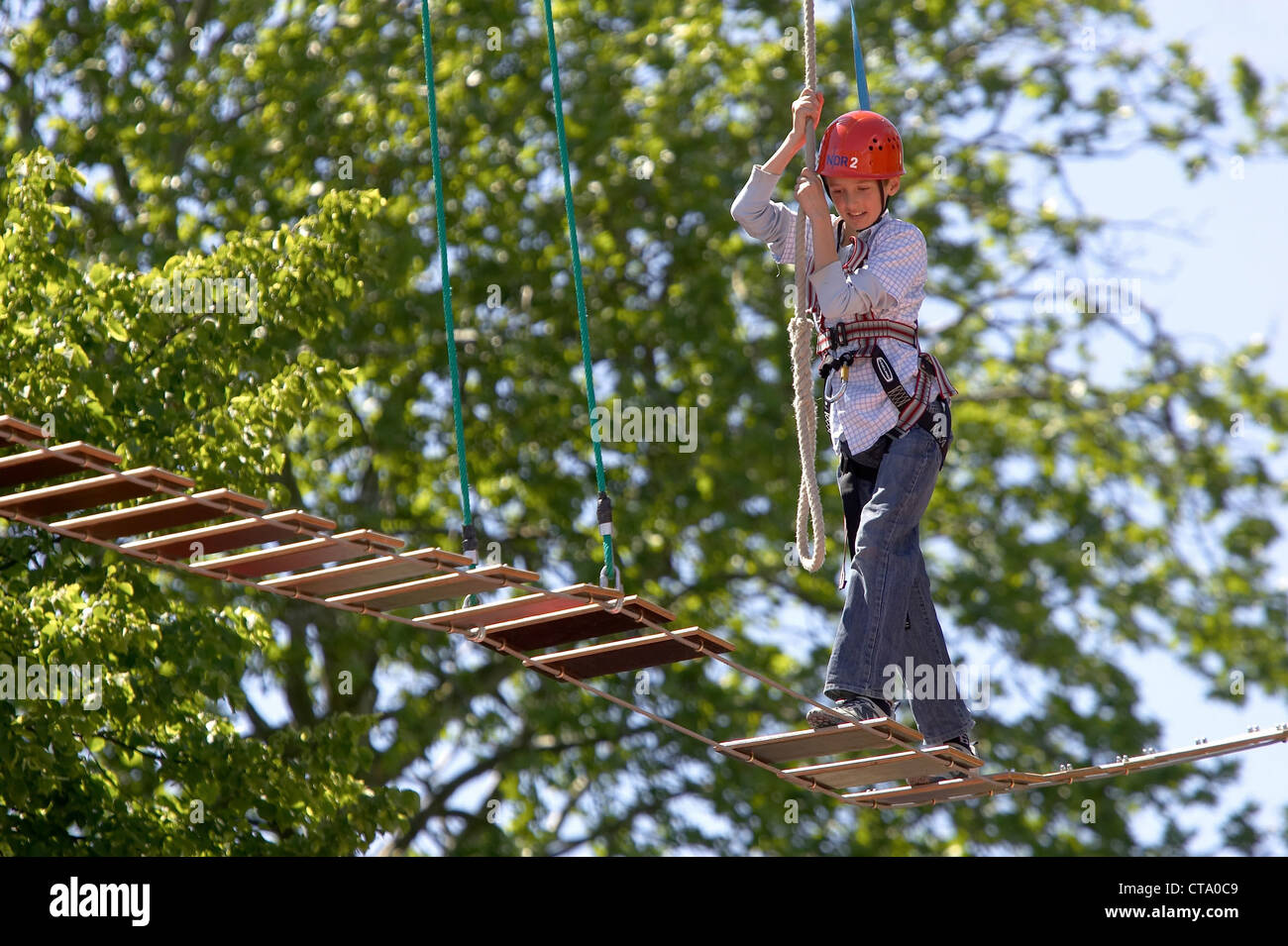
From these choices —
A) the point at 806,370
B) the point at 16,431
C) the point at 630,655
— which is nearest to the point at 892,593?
the point at 806,370

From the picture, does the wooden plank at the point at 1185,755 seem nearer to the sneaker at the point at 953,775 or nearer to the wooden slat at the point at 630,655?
the sneaker at the point at 953,775

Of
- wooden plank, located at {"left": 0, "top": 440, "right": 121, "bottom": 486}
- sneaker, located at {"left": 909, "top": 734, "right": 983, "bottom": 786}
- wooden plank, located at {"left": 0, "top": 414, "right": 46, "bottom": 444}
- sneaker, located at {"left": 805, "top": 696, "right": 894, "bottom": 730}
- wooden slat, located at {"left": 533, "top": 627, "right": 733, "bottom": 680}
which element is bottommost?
sneaker, located at {"left": 909, "top": 734, "right": 983, "bottom": 786}

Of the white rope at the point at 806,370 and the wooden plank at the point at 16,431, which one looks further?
the white rope at the point at 806,370

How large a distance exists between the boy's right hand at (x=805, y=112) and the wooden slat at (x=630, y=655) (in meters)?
1.66

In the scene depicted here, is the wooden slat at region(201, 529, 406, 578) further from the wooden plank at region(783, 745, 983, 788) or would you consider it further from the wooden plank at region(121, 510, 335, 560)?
the wooden plank at region(783, 745, 983, 788)

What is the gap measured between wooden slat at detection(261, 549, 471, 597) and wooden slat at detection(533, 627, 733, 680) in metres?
0.58

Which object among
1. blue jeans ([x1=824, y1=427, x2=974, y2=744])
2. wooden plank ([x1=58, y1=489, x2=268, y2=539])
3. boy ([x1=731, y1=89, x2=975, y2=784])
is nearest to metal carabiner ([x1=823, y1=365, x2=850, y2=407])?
boy ([x1=731, y1=89, x2=975, y2=784])

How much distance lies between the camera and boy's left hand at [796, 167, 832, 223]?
7504mm

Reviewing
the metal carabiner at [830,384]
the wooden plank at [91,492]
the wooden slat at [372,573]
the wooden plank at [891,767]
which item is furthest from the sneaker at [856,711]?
the wooden plank at [91,492]

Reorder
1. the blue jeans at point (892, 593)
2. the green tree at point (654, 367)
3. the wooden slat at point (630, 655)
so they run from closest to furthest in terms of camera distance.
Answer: the wooden slat at point (630, 655), the blue jeans at point (892, 593), the green tree at point (654, 367)

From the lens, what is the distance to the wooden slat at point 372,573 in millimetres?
6914

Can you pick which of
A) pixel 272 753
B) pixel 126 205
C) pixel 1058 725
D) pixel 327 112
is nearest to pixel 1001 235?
pixel 1058 725

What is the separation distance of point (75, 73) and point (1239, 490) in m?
9.66

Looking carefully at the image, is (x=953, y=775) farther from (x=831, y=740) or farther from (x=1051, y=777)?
(x=831, y=740)
